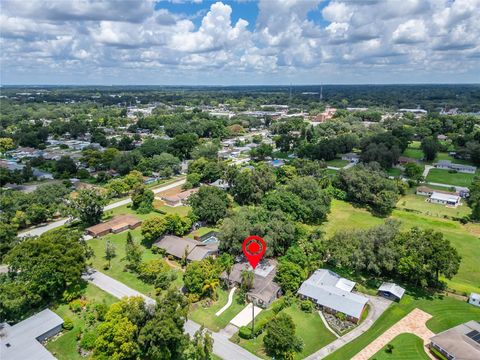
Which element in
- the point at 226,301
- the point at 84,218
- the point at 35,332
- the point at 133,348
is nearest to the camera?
the point at 133,348

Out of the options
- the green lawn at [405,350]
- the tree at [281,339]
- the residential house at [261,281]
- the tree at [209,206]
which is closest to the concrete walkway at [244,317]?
the residential house at [261,281]

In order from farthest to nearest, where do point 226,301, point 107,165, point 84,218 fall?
1. point 107,165
2. point 84,218
3. point 226,301

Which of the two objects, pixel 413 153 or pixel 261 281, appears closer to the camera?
pixel 261 281

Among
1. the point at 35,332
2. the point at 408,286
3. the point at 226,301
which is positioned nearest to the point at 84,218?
the point at 35,332

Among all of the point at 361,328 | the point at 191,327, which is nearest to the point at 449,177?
the point at 361,328

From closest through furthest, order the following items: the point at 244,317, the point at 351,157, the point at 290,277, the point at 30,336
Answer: the point at 30,336, the point at 244,317, the point at 290,277, the point at 351,157

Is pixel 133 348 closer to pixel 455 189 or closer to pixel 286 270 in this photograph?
pixel 286 270

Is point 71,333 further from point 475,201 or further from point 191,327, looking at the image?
point 475,201

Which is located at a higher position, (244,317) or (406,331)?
(244,317)
